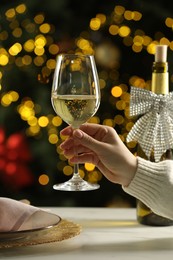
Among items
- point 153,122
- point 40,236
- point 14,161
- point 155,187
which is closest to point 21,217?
point 40,236

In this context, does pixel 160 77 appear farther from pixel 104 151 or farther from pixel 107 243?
pixel 107 243

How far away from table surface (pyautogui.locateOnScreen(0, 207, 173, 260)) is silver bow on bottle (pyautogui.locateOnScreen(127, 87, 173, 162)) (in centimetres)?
17

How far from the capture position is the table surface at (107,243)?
3.99 feet

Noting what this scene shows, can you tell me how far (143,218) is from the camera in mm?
1525

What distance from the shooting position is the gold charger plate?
1221 millimetres

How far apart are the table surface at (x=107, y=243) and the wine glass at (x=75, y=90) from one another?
0.11 metres

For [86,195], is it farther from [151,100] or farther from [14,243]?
[14,243]

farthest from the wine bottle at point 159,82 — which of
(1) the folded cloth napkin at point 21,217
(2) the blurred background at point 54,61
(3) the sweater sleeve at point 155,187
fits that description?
(2) the blurred background at point 54,61

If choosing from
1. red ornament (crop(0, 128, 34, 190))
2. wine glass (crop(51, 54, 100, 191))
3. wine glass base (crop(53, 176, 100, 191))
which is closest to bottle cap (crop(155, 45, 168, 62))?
wine glass (crop(51, 54, 100, 191))

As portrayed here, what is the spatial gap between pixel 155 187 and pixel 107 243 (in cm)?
16

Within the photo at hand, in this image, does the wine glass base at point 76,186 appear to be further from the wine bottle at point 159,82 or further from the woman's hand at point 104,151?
the wine bottle at point 159,82

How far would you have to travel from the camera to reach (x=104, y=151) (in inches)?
52.2

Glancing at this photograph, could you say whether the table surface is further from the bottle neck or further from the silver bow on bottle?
the bottle neck

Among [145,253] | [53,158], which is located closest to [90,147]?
[145,253]
